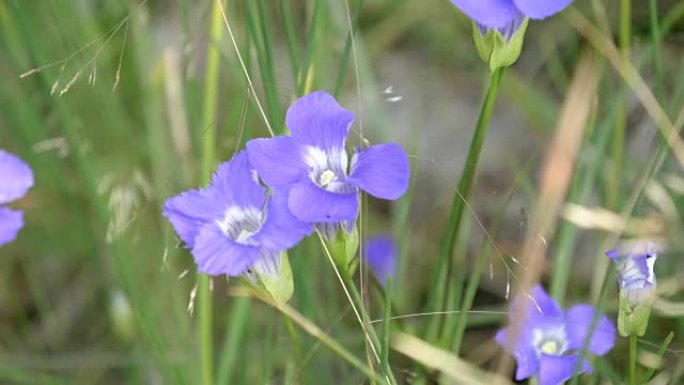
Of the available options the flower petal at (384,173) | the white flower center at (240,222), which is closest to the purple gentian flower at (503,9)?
the flower petal at (384,173)

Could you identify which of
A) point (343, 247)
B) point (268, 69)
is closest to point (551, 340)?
point (343, 247)

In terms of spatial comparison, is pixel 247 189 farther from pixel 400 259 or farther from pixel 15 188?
pixel 400 259

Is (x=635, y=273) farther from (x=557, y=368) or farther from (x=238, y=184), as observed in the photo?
(x=238, y=184)

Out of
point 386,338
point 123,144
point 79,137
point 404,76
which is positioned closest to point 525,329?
point 386,338

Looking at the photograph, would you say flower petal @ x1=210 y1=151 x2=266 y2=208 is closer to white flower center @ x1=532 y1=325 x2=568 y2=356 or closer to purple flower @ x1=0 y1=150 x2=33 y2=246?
purple flower @ x1=0 y1=150 x2=33 y2=246

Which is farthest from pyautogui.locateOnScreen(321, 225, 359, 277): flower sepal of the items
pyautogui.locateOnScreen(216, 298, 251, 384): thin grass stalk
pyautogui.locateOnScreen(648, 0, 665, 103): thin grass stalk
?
pyautogui.locateOnScreen(648, 0, 665, 103): thin grass stalk

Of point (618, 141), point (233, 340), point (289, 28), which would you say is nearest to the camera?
point (289, 28)

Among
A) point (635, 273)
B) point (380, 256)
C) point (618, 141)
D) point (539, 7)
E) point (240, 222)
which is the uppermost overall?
point (539, 7)
